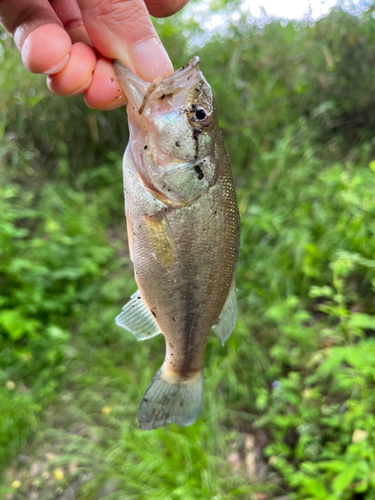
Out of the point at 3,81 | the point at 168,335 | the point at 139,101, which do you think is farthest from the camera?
the point at 3,81

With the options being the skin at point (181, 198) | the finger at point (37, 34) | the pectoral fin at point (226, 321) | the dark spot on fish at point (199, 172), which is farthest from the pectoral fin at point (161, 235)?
the finger at point (37, 34)

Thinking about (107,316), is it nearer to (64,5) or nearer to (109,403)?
(109,403)

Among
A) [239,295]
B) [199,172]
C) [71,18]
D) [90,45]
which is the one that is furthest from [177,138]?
[239,295]

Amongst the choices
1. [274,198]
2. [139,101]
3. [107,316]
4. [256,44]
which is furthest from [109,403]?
[256,44]

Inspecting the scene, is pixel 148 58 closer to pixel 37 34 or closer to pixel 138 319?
pixel 37 34

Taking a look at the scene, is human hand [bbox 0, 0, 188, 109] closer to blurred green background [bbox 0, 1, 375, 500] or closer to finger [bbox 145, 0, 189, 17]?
finger [bbox 145, 0, 189, 17]

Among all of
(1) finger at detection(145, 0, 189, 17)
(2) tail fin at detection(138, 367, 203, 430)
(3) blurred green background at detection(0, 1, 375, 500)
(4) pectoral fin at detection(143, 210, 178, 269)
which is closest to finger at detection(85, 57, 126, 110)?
(1) finger at detection(145, 0, 189, 17)

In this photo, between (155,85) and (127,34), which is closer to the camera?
(155,85)
